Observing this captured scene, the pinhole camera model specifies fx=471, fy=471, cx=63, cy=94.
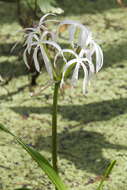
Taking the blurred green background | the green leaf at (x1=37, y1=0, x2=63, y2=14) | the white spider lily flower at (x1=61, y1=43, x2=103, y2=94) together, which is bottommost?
the blurred green background

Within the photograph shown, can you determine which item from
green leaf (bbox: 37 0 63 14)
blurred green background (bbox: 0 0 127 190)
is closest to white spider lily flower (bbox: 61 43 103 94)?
blurred green background (bbox: 0 0 127 190)

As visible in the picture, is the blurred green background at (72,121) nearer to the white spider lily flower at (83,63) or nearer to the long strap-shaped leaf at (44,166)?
the white spider lily flower at (83,63)

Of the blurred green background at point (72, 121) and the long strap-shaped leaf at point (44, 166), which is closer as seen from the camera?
the long strap-shaped leaf at point (44, 166)

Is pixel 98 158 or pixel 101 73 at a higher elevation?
pixel 101 73

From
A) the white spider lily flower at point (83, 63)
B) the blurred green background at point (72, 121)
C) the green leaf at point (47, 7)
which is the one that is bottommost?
the blurred green background at point (72, 121)

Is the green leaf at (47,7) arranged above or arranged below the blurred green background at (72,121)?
above

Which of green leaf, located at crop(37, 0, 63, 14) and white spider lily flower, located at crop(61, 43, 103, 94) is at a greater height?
green leaf, located at crop(37, 0, 63, 14)

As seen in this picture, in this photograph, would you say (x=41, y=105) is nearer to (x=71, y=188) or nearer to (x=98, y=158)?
(x=98, y=158)

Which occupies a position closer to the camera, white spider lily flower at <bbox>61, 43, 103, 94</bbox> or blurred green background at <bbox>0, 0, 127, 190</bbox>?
white spider lily flower at <bbox>61, 43, 103, 94</bbox>

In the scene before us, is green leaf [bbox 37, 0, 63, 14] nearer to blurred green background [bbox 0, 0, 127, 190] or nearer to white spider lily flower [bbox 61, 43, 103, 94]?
blurred green background [bbox 0, 0, 127, 190]

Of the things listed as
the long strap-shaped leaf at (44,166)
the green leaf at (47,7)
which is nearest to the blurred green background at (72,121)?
the green leaf at (47,7)

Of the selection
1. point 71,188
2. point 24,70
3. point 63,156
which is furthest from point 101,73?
point 71,188
